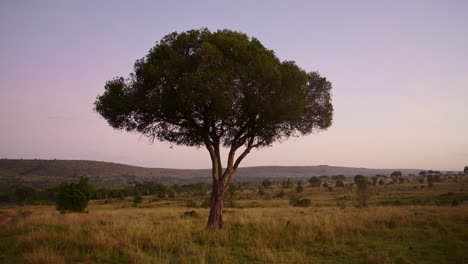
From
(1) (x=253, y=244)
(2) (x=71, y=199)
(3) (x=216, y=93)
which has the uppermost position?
(3) (x=216, y=93)

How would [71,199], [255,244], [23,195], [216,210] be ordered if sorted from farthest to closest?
[23,195] < [71,199] < [216,210] < [255,244]

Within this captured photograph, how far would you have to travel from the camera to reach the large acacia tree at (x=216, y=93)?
15.0 meters

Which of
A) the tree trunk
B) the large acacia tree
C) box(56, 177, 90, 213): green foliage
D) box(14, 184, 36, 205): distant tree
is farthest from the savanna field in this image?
box(14, 184, 36, 205): distant tree

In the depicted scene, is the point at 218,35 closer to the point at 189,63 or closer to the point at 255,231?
the point at 189,63

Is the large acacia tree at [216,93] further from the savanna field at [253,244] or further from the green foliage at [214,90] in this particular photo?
the savanna field at [253,244]

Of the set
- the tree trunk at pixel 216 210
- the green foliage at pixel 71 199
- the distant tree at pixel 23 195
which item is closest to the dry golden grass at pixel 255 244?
the tree trunk at pixel 216 210

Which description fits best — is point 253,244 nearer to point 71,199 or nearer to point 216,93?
point 216,93

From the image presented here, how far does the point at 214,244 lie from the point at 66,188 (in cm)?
3894

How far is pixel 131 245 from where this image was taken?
11.7m

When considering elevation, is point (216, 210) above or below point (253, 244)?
above

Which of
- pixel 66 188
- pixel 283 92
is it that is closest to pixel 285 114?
pixel 283 92

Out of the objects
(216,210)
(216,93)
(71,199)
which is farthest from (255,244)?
(71,199)

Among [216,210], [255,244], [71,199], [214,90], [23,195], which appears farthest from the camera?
[23,195]

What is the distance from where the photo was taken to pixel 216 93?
14.4 m
